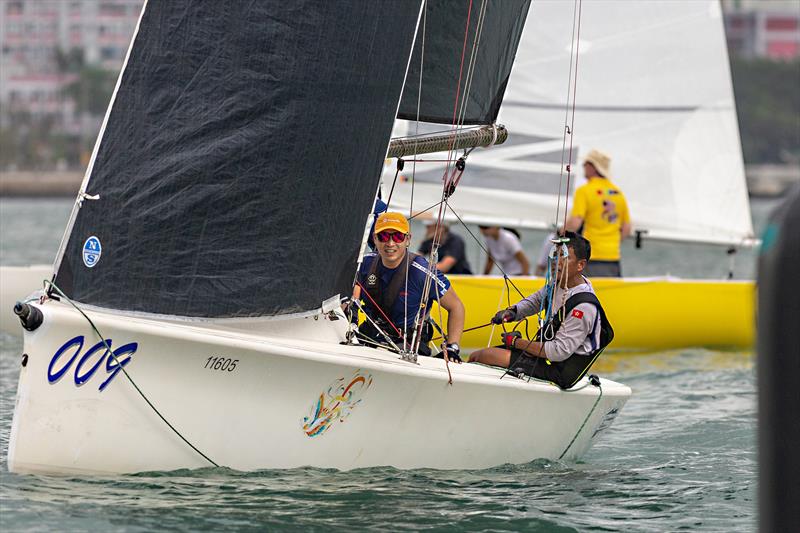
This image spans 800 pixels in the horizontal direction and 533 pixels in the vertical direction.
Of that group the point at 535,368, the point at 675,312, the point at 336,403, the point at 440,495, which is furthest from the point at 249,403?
the point at 675,312

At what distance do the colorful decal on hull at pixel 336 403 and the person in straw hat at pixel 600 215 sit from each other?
184 inches

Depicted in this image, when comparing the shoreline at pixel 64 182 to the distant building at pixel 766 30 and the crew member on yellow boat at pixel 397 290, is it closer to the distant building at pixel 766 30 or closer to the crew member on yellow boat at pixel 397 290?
the distant building at pixel 766 30

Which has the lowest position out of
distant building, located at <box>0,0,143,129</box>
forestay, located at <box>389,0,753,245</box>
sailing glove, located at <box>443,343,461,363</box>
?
sailing glove, located at <box>443,343,461,363</box>

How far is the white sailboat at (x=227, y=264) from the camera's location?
475 centimetres

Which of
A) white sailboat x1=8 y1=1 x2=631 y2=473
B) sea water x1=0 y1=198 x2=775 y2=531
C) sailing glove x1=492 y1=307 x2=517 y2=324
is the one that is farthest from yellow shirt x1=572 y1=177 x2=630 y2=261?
white sailboat x1=8 y1=1 x2=631 y2=473

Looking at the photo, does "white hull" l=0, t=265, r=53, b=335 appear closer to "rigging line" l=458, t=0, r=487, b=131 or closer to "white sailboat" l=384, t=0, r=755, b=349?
"white sailboat" l=384, t=0, r=755, b=349

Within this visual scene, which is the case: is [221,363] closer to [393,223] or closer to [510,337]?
[393,223]

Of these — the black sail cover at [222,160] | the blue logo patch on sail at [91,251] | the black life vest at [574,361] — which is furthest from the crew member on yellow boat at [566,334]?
the blue logo patch on sail at [91,251]

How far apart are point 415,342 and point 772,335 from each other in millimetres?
2838

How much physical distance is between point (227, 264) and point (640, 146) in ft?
21.0

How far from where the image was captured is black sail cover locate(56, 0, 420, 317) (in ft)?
16.1

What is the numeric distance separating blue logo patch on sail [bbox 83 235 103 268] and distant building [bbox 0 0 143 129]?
8087cm

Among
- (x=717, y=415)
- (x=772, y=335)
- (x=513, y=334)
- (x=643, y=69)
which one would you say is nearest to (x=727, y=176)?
(x=643, y=69)

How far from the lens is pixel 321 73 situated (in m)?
5.06
